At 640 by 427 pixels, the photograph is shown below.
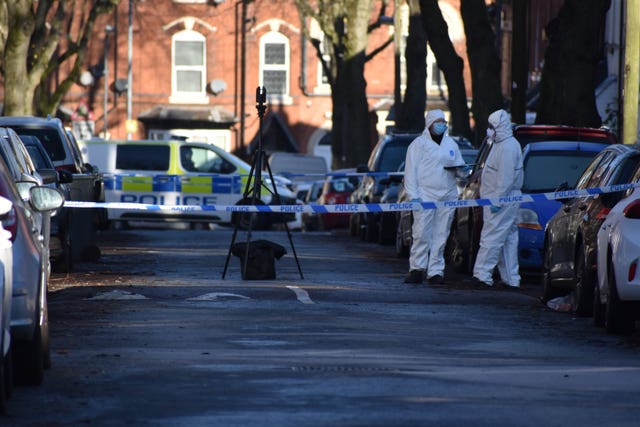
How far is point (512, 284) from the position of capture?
1914 centimetres

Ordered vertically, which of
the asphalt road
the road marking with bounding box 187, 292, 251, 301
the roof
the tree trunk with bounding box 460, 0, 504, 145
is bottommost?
the road marking with bounding box 187, 292, 251, 301

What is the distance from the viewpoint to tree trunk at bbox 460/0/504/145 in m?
32.3

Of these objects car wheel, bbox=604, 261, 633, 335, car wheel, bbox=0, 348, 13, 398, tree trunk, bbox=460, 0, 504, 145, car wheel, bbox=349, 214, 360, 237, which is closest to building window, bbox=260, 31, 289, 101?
car wheel, bbox=349, 214, 360, 237

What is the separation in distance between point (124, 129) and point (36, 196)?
63.8 meters

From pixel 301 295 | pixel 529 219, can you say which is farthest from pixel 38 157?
pixel 529 219

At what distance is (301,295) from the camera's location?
1634cm

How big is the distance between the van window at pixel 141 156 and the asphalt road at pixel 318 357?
17.2 m

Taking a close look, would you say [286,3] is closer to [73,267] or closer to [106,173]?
[106,173]

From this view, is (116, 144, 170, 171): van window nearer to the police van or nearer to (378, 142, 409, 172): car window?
the police van

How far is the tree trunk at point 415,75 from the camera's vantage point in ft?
141

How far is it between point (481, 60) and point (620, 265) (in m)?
20.6

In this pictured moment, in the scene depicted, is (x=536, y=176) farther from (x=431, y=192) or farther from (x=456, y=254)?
(x=431, y=192)

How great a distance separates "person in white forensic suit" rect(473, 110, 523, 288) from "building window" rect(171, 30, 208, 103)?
54932mm

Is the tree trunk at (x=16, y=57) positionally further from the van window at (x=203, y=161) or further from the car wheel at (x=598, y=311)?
the car wheel at (x=598, y=311)
